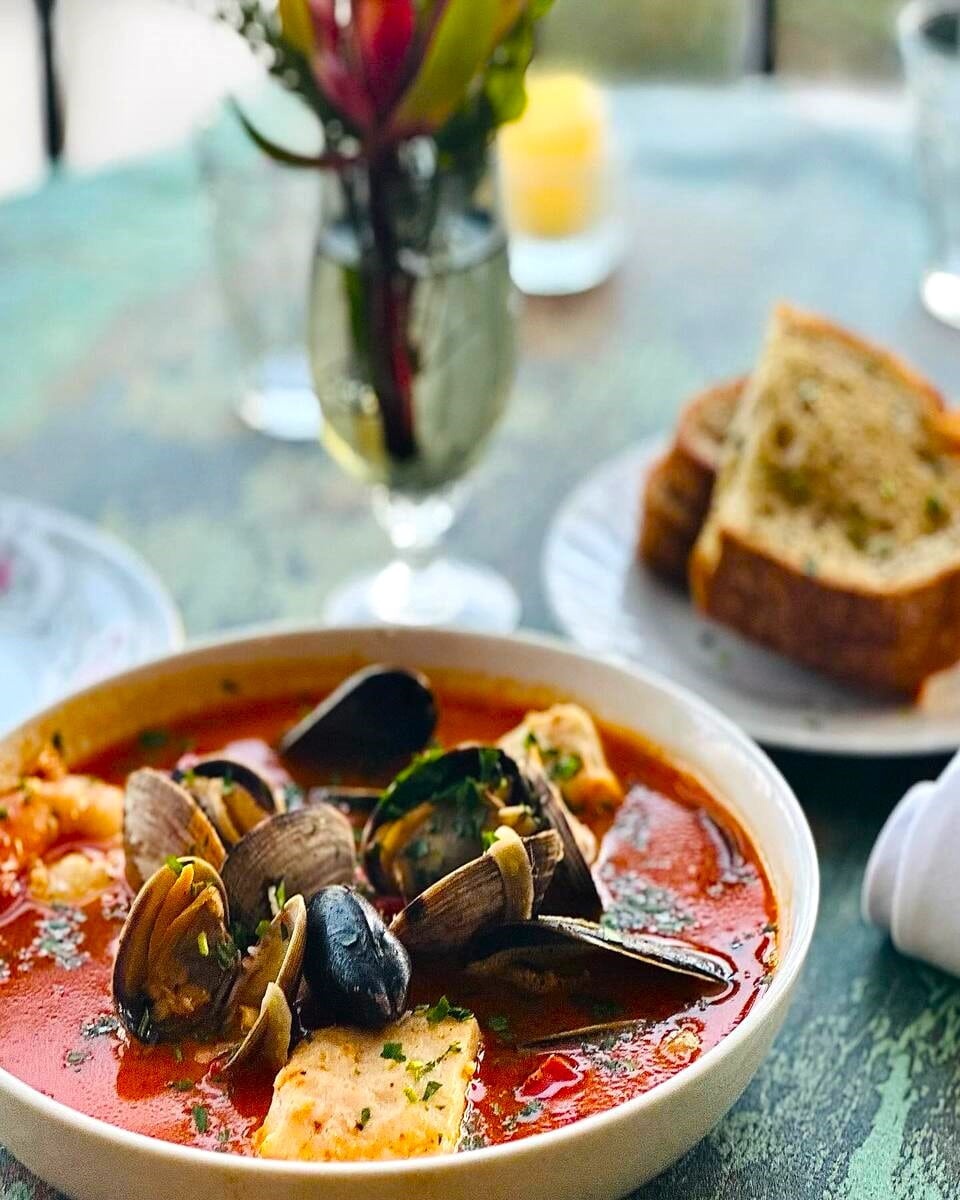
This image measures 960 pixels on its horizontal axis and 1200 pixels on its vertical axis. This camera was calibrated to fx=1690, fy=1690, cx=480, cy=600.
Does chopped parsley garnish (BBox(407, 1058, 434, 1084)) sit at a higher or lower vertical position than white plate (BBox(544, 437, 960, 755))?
higher

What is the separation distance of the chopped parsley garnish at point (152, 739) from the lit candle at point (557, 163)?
184 cm

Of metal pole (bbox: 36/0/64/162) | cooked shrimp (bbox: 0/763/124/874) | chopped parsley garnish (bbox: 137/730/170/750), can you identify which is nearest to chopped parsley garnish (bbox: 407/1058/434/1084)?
cooked shrimp (bbox: 0/763/124/874)

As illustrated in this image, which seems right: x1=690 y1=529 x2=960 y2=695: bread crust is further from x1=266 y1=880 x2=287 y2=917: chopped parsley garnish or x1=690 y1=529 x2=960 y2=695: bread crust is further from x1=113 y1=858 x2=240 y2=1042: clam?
x1=113 y1=858 x2=240 y2=1042: clam

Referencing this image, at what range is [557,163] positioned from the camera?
11.5ft

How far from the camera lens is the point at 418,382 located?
8.13 feet

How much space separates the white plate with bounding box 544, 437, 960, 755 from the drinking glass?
3.19ft

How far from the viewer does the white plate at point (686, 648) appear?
88.2 inches

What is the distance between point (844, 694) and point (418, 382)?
2.50ft

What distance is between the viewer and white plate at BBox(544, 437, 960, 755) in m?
2.24

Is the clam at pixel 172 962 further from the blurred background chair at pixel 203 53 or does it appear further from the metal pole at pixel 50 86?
the blurred background chair at pixel 203 53

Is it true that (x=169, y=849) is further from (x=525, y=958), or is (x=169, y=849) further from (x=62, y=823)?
(x=525, y=958)

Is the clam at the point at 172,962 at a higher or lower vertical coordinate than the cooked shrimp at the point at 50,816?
higher

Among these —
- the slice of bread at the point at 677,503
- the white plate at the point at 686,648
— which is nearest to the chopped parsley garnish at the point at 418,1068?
the white plate at the point at 686,648

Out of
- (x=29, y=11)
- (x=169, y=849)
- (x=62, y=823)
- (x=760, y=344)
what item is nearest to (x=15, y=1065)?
(x=169, y=849)
